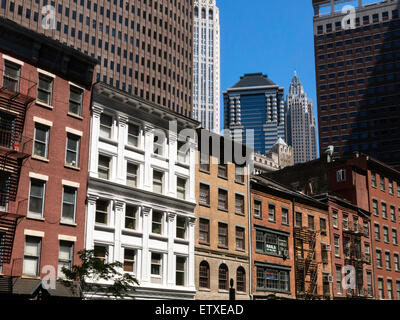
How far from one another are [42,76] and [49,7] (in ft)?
324

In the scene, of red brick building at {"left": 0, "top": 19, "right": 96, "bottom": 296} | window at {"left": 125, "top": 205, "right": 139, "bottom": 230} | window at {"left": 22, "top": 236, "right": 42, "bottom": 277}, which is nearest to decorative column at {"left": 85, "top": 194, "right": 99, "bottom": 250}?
red brick building at {"left": 0, "top": 19, "right": 96, "bottom": 296}

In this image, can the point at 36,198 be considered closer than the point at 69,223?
Yes

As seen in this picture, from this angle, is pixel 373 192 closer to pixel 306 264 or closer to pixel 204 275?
pixel 306 264

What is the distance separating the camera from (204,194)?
47219mm

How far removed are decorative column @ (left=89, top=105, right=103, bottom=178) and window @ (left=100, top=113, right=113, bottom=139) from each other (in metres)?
0.63

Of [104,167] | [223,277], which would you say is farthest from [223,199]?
[104,167]

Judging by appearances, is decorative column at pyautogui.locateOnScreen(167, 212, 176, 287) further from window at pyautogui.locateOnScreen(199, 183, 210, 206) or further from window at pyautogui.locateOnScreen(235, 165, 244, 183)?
window at pyautogui.locateOnScreen(235, 165, 244, 183)

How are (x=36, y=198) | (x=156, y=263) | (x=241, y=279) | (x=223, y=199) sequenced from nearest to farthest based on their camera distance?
(x=36, y=198), (x=156, y=263), (x=241, y=279), (x=223, y=199)

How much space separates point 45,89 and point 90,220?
9.37 meters

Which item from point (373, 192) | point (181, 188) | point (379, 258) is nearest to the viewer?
point (181, 188)

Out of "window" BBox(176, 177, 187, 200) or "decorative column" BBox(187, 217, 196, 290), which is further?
"window" BBox(176, 177, 187, 200)

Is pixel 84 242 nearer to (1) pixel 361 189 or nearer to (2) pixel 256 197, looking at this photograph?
(2) pixel 256 197

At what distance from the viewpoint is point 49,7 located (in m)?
128

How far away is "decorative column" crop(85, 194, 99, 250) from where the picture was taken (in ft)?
120
